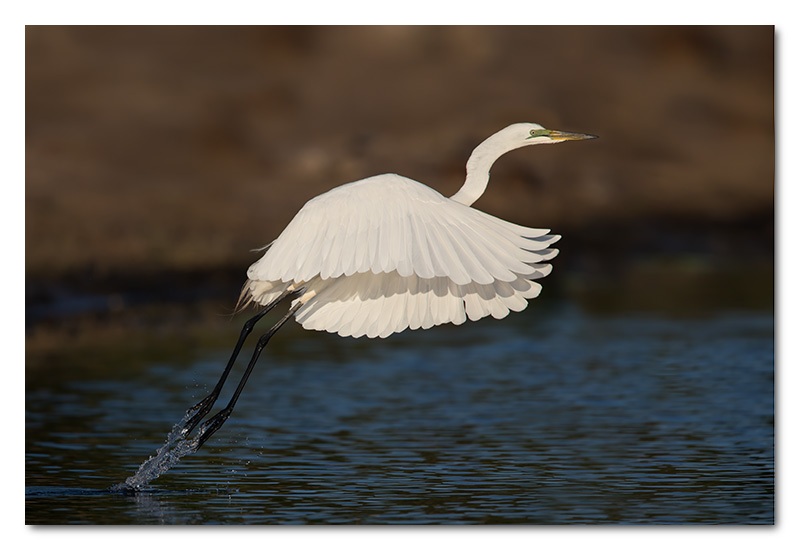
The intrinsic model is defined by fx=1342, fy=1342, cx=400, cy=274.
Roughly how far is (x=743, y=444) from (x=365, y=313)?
8.08ft

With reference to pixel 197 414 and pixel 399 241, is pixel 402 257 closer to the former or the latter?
pixel 399 241

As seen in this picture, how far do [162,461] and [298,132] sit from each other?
22.4 feet

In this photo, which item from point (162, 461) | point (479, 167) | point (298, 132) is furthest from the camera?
point (298, 132)

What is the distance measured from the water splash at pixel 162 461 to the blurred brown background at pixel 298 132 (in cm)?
533

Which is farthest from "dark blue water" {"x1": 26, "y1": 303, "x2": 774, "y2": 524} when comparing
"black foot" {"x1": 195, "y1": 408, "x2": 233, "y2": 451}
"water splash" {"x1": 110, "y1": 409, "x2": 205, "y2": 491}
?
"black foot" {"x1": 195, "y1": 408, "x2": 233, "y2": 451}

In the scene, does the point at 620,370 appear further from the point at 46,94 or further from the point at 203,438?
the point at 46,94

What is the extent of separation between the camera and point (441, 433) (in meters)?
7.56

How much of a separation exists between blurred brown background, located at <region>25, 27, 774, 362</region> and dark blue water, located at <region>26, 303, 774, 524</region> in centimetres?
165

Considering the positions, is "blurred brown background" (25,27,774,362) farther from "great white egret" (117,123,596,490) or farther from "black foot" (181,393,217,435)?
"great white egret" (117,123,596,490)

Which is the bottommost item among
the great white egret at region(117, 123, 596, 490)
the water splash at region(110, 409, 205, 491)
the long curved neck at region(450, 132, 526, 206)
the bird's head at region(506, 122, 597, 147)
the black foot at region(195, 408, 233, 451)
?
the water splash at region(110, 409, 205, 491)

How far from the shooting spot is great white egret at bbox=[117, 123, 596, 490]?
4789mm

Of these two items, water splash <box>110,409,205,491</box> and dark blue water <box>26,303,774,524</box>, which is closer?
dark blue water <box>26,303,774,524</box>

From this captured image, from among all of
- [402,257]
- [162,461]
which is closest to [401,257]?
[402,257]

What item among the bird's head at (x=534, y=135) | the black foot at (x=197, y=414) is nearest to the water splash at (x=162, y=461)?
the black foot at (x=197, y=414)
